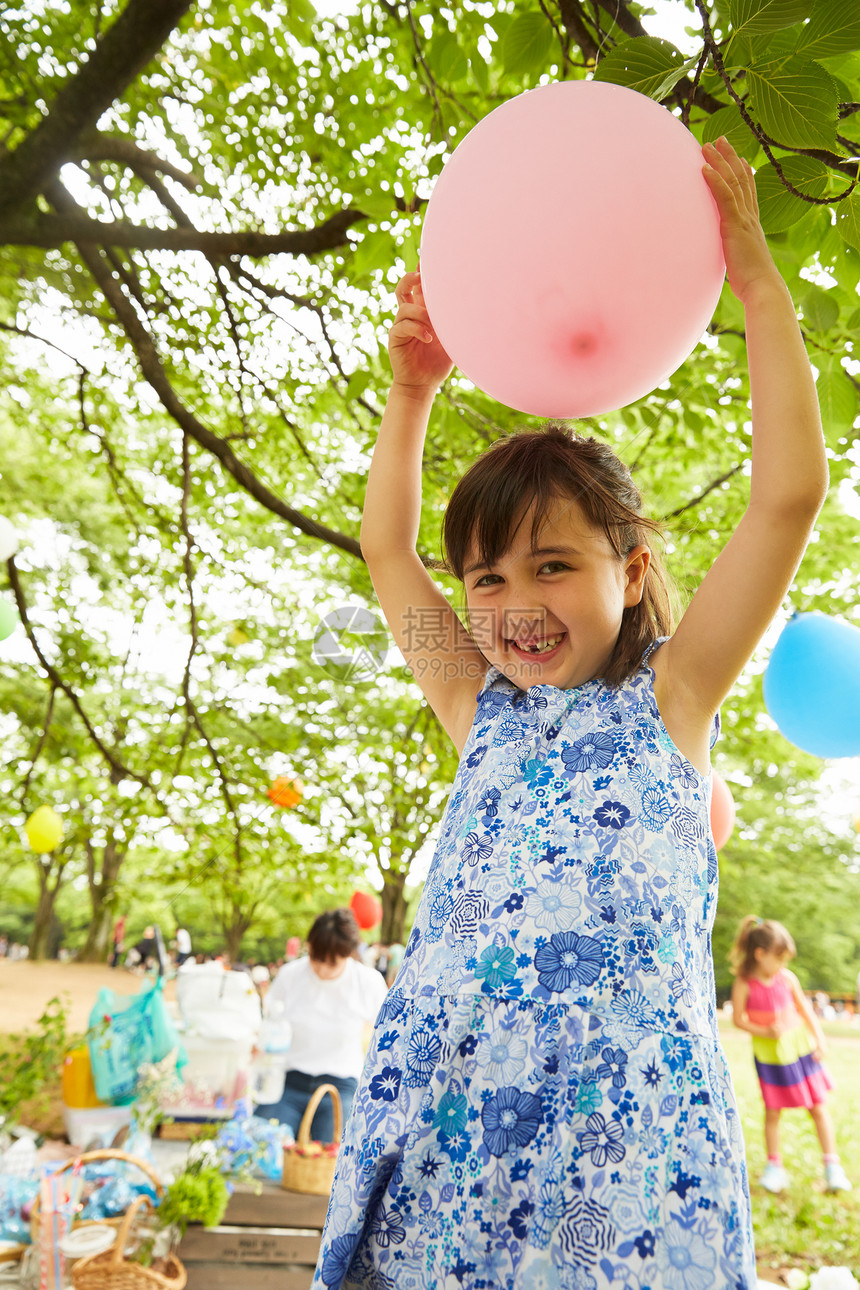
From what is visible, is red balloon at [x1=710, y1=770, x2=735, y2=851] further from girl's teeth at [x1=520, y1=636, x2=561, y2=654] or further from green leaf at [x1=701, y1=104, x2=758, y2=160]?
green leaf at [x1=701, y1=104, x2=758, y2=160]

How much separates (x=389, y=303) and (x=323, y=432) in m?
2.27

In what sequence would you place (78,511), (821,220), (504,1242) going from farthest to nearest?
(78,511), (821,220), (504,1242)

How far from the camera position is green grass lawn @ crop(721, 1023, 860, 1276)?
4645 millimetres

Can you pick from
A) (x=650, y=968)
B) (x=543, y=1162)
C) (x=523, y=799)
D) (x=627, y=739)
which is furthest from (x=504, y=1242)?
(x=627, y=739)

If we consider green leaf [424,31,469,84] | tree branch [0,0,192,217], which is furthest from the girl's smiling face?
tree branch [0,0,192,217]

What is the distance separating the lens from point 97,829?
218 inches

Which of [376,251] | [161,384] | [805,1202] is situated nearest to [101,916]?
[805,1202]

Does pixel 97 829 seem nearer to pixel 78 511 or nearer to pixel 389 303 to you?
pixel 389 303

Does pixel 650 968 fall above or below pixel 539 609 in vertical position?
below

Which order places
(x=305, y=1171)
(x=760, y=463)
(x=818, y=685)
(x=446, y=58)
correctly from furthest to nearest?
(x=305, y=1171) < (x=818, y=685) < (x=446, y=58) < (x=760, y=463)

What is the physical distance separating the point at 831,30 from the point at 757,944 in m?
5.90

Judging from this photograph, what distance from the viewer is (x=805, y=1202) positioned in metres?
5.40

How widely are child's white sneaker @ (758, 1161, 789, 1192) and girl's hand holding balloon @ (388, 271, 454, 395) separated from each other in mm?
5900

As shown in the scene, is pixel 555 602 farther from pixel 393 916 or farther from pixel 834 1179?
pixel 393 916
